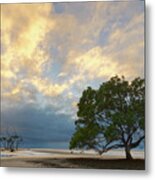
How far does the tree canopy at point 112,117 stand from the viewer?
6.63ft

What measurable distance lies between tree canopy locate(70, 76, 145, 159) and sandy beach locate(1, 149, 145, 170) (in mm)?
29

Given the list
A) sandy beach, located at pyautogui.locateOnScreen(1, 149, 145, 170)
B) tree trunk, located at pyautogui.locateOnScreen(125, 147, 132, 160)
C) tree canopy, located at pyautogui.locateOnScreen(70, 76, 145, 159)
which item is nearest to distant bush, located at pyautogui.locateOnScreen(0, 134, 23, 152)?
sandy beach, located at pyautogui.locateOnScreen(1, 149, 145, 170)

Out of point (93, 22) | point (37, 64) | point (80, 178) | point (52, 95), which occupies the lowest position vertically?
point (80, 178)

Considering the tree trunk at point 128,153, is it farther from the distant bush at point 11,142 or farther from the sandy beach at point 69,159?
the distant bush at point 11,142

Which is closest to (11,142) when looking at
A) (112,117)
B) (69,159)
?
(69,159)

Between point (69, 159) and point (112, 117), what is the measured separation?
0.83ft

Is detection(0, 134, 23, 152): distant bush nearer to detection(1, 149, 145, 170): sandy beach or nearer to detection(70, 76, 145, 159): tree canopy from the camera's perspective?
detection(1, 149, 145, 170): sandy beach

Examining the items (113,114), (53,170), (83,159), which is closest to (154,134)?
(113,114)

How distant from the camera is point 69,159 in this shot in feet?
6.77

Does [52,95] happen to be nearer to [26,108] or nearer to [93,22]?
[26,108]

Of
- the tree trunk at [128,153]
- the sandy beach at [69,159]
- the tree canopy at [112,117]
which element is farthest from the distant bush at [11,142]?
the tree trunk at [128,153]

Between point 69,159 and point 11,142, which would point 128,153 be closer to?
point 69,159

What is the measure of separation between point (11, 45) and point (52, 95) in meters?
0.29

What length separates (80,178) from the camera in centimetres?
208
